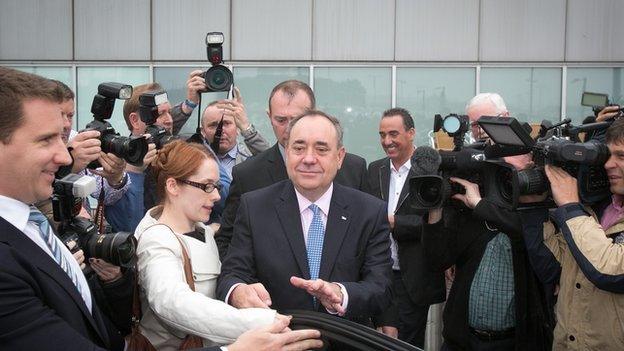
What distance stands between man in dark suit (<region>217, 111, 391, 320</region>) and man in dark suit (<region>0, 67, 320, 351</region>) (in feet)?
2.10

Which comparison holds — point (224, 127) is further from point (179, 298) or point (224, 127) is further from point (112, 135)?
point (179, 298)

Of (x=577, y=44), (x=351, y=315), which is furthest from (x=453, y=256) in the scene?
(x=577, y=44)

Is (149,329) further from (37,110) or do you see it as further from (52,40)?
(52,40)

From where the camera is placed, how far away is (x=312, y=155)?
2.51 m

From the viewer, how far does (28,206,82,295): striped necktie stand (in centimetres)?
178

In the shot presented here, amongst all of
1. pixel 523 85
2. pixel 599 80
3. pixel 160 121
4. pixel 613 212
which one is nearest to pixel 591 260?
pixel 613 212

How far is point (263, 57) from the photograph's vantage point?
30.2 feet

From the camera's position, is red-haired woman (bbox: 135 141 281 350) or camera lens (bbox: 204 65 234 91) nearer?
red-haired woman (bbox: 135 141 281 350)

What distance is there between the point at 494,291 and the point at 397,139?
177 centimetres

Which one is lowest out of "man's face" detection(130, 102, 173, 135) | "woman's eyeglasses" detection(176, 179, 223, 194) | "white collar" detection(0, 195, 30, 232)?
"woman's eyeglasses" detection(176, 179, 223, 194)

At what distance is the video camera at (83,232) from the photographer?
2168mm

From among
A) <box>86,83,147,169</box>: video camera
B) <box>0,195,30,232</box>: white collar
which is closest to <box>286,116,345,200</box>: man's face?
<box>86,83,147,169</box>: video camera

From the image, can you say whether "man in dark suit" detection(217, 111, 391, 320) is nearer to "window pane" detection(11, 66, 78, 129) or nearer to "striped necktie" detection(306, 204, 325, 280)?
"striped necktie" detection(306, 204, 325, 280)

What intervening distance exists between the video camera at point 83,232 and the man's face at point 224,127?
2540 mm
